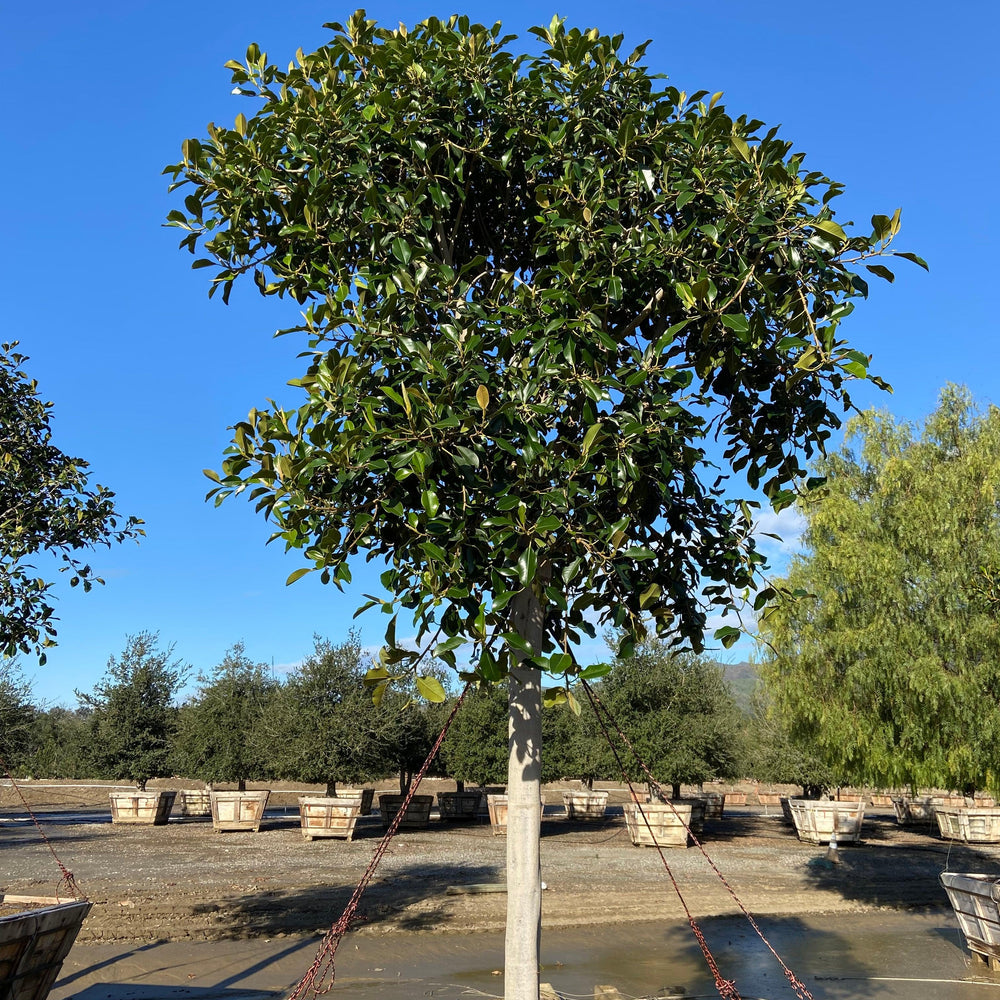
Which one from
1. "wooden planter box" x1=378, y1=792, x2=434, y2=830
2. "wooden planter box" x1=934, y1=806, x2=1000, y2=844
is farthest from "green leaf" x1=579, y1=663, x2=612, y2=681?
"wooden planter box" x1=934, y1=806, x2=1000, y2=844

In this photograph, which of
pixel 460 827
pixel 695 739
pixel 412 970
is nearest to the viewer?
pixel 412 970

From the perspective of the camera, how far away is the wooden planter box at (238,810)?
2842 centimetres

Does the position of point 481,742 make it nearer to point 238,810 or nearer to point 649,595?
point 238,810

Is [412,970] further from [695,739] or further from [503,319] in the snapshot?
[695,739]

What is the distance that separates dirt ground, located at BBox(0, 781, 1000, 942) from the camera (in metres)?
14.4

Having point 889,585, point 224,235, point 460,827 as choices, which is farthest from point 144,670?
point 224,235

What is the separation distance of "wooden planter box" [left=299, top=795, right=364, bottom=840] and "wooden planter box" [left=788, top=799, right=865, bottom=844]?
15521mm

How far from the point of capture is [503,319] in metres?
5.11

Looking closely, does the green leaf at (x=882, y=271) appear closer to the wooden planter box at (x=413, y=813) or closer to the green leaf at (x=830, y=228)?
the green leaf at (x=830, y=228)

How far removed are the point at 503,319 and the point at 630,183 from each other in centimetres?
121

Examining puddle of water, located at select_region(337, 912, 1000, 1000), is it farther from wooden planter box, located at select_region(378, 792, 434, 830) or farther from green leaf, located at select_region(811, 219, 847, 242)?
wooden planter box, located at select_region(378, 792, 434, 830)

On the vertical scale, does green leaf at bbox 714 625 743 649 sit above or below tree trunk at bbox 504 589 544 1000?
above

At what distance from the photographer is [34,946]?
289 inches

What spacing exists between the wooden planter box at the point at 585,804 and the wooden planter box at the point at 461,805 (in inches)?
175
